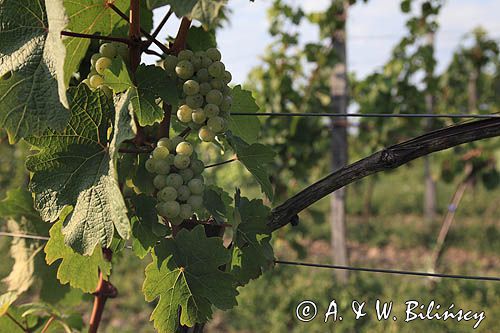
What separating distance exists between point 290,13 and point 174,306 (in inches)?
165

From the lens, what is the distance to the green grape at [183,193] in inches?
42.4

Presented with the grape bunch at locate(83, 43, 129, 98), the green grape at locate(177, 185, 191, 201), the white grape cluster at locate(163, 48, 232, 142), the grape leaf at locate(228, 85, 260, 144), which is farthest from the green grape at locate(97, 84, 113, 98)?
the grape leaf at locate(228, 85, 260, 144)

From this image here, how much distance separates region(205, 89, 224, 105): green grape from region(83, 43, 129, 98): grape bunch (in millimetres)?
182

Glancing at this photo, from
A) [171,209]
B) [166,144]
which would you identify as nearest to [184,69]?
[166,144]

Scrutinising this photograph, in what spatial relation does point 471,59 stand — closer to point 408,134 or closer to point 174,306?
point 408,134

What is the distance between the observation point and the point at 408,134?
5.46 m

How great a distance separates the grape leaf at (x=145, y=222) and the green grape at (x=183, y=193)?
0.27ft

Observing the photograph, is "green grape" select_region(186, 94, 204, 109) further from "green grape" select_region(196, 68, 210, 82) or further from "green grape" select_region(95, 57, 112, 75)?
"green grape" select_region(95, 57, 112, 75)

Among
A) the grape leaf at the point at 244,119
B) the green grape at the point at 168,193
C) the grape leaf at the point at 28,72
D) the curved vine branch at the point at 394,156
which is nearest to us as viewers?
the grape leaf at the point at 28,72

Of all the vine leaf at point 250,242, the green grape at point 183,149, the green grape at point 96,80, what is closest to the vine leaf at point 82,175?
the green grape at point 96,80

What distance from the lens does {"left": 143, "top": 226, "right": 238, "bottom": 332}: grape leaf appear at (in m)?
1.13

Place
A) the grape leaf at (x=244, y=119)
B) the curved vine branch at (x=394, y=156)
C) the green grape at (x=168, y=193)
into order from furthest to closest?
the grape leaf at (x=244, y=119) → the curved vine branch at (x=394, y=156) → the green grape at (x=168, y=193)

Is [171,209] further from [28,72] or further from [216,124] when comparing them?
[28,72]

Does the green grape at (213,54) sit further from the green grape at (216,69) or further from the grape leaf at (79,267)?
the grape leaf at (79,267)
